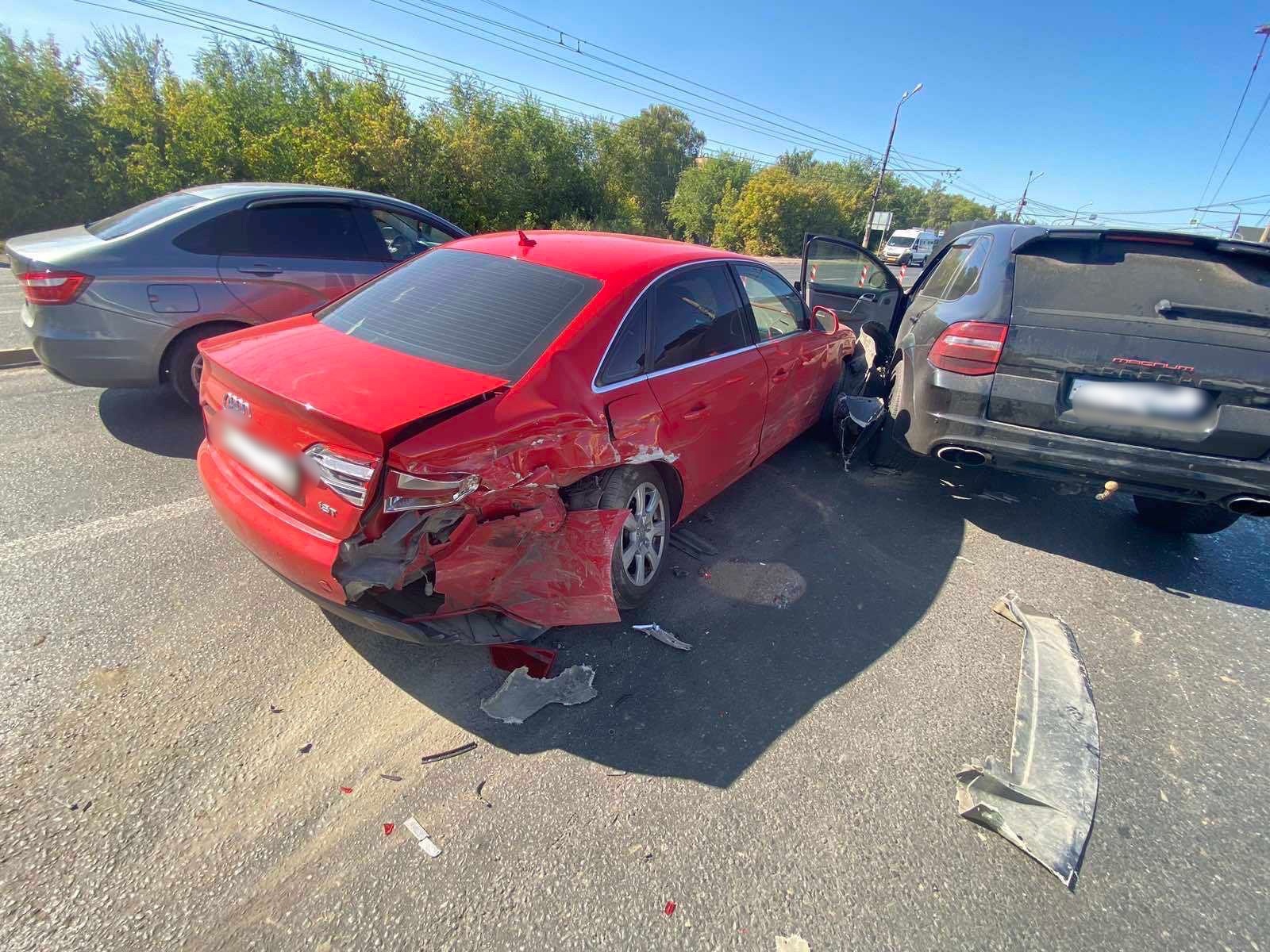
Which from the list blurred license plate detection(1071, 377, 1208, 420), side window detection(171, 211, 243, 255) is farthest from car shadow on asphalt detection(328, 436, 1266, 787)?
side window detection(171, 211, 243, 255)

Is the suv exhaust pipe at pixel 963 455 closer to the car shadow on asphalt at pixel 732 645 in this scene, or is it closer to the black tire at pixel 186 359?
the car shadow on asphalt at pixel 732 645

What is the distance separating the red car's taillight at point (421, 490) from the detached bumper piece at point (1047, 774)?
Result: 2.06 m

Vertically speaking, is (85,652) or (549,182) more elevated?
(549,182)

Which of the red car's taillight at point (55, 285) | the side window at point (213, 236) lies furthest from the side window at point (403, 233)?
the red car's taillight at point (55, 285)

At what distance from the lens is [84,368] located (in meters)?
3.93

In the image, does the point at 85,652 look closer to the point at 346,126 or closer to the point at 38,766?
the point at 38,766

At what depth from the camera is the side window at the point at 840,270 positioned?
5.75m

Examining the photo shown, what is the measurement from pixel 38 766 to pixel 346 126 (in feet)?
64.0

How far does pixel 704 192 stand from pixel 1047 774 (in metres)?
51.8

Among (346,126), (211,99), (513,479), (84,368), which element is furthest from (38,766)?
(211,99)

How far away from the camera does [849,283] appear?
6234mm

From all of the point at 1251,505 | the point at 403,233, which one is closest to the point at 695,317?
the point at 1251,505

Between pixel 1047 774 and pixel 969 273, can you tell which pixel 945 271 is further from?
pixel 1047 774

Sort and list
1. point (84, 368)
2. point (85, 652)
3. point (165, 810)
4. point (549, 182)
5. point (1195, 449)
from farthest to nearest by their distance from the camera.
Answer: point (549, 182)
point (84, 368)
point (1195, 449)
point (85, 652)
point (165, 810)
